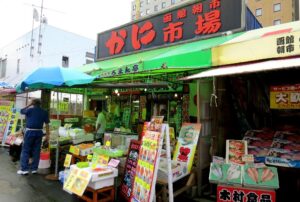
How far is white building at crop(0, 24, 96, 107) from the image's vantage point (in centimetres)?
1823

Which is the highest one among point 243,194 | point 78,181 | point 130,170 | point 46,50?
point 46,50

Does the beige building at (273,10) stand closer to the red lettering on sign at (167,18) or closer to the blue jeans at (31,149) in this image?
the red lettering on sign at (167,18)

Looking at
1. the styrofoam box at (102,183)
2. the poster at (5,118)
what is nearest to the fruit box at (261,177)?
the styrofoam box at (102,183)

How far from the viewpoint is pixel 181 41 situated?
790cm

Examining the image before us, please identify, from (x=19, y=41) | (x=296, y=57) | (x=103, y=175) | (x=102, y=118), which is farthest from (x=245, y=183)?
(x=19, y=41)

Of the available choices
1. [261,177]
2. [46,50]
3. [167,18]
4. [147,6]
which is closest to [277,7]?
[147,6]

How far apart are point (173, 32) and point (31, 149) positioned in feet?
19.1

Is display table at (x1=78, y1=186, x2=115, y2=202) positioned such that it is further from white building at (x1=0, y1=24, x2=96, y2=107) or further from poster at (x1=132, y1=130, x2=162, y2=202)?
white building at (x1=0, y1=24, x2=96, y2=107)

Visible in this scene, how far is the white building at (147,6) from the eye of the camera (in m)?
56.4

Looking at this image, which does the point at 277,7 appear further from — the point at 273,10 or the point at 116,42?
the point at 116,42

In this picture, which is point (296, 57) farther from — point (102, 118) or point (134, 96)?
point (134, 96)

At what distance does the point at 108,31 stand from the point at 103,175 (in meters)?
8.06

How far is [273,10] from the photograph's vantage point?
3681cm

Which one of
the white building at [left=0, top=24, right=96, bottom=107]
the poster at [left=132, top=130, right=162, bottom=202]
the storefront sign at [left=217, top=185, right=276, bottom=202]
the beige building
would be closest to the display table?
the poster at [left=132, top=130, right=162, bottom=202]
